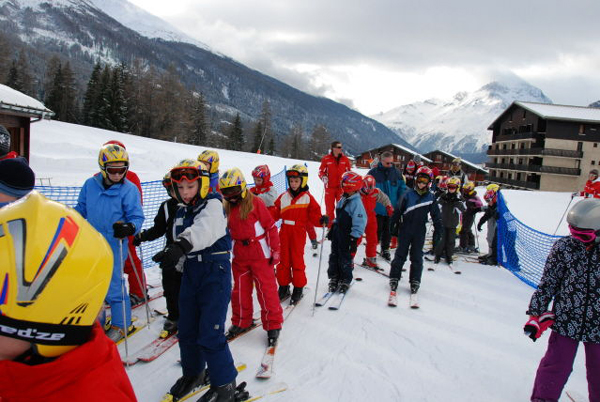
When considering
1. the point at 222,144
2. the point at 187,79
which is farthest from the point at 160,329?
the point at 187,79

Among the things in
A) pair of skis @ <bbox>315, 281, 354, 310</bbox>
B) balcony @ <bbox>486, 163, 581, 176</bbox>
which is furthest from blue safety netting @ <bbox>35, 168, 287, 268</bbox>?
balcony @ <bbox>486, 163, 581, 176</bbox>

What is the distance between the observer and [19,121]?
11141 mm

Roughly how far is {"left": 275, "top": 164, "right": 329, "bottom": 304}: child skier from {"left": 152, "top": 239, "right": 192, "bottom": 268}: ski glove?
→ 2.51m

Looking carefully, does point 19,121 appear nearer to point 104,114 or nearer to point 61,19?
point 104,114

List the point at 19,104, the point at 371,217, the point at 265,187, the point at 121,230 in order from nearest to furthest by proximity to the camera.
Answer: the point at 121,230 < the point at 265,187 < the point at 371,217 < the point at 19,104

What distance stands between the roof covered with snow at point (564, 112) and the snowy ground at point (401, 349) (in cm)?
4273

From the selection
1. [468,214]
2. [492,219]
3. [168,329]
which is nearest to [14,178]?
[168,329]

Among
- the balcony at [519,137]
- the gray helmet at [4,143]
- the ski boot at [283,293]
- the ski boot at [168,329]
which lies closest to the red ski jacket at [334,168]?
the ski boot at [283,293]

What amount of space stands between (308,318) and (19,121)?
11.9 m

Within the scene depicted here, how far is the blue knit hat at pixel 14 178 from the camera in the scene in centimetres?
268

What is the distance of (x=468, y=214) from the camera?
29.6 ft

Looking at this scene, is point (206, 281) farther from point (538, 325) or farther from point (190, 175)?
point (538, 325)

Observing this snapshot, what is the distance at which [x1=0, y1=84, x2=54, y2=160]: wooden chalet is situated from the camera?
33.1 feet

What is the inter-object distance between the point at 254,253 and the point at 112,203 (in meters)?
1.63
